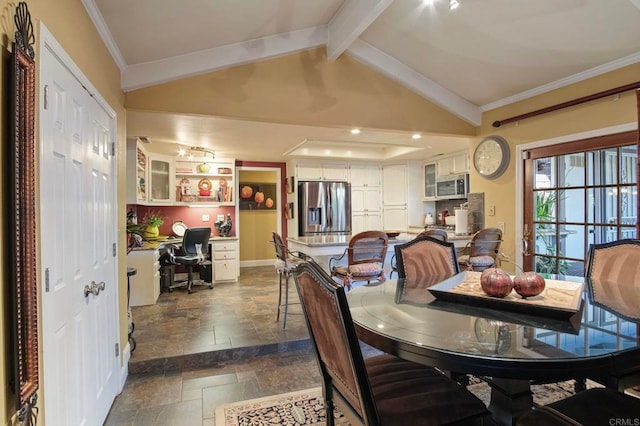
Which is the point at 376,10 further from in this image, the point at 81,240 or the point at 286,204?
the point at 286,204

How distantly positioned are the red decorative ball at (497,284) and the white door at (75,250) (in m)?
1.88

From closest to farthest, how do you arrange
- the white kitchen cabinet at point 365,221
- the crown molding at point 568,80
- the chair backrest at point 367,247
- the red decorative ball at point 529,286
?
the red decorative ball at point 529,286 → the crown molding at point 568,80 → the chair backrest at point 367,247 → the white kitchen cabinet at point 365,221

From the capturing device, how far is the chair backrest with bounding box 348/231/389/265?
3127mm

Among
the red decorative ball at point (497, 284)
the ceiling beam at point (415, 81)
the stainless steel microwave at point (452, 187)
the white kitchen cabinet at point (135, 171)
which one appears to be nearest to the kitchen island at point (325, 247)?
the ceiling beam at point (415, 81)

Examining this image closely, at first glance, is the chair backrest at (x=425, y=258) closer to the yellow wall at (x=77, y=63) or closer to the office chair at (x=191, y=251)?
the yellow wall at (x=77, y=63)

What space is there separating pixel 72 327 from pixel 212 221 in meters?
5.04

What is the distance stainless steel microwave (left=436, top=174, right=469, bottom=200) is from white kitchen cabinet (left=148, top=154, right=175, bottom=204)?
15.7ft

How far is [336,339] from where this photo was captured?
1.25 m

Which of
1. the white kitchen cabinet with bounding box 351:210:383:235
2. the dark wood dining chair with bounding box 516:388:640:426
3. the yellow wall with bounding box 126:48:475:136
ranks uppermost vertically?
the yellow wall with bounding box 126:48:475:136

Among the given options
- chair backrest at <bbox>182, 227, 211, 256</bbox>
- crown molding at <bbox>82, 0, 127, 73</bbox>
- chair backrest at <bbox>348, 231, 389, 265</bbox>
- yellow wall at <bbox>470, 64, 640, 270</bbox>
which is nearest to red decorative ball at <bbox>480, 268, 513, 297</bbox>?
chair backrest at <bbox>348, 231, 389, 265</bbox>

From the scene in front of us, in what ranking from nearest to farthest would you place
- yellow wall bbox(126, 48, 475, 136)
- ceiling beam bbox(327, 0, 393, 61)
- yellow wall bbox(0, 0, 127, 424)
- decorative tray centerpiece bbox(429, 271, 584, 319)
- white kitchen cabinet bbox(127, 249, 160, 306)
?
yellow wall bbox(0, 0, 127, 424) → decorative tray centerpiece bbox(429, 271, 584, 319) → ceiling beam bbox(327, 0, 393, 61) → yellow wall bbox(126, 48, 475, 136) → white kitchen cabinet bbox(127, 249, 160, 306)

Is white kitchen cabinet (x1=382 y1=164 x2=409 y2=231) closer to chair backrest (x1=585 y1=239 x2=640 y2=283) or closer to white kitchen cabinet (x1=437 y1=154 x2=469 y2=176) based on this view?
white kitchen cabinet (x1=437 y1=154 x2=469 y2=176)

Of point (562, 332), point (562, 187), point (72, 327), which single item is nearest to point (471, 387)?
point (562, 332)

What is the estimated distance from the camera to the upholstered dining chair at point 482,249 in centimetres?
341
